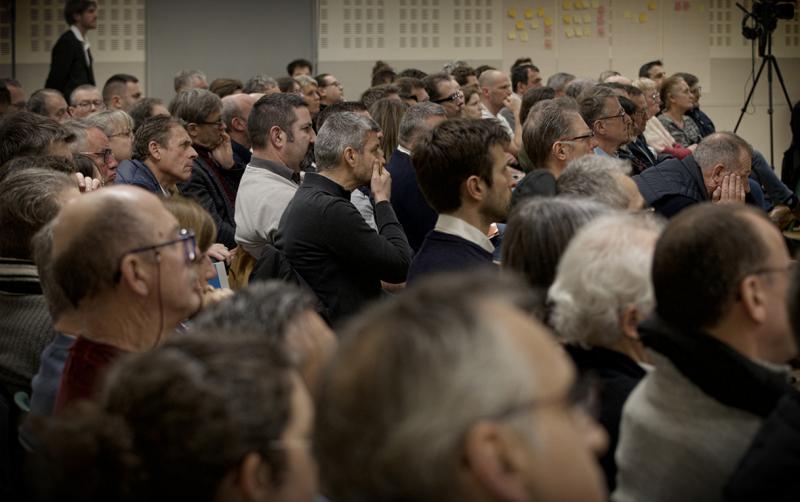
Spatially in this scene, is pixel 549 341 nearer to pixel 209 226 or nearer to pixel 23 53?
pixel 209 226

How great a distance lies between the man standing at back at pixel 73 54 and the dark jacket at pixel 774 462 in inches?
313

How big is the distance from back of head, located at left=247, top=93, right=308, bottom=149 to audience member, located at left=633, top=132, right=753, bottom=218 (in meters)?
1.55

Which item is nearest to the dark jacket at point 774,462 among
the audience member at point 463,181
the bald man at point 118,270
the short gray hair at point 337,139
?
the bald man at point 118,270

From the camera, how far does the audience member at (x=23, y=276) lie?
2676mm

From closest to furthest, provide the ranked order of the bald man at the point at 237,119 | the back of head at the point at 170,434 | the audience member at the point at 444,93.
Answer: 1. the back of head at the point at 170,434
2. the bald man at the point at 237,119
3. the audience member at the point at 444,93

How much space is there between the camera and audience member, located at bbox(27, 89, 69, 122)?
6.79 meters

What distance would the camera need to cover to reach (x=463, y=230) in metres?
3.17

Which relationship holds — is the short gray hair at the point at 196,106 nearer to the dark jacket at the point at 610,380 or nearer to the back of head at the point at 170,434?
the dark jacket at the point at 610,380

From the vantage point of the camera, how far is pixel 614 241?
2117mm

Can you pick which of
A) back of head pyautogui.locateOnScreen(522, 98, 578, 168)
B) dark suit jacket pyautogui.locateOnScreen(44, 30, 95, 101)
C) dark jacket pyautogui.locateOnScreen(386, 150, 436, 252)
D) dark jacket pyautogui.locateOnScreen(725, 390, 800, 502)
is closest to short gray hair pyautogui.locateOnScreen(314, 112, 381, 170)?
dark jacket pyautogui.locateOnScreen(386, 150, 436, 252)

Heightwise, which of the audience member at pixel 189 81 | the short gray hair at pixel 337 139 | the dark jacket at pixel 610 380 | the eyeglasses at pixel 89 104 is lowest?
the dark jacket at pixel 610 380

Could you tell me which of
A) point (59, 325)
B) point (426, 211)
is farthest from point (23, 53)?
point (59, 325)

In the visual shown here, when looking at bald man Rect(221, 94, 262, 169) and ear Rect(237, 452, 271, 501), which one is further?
bald man Rect(221, 94, 262, 169)

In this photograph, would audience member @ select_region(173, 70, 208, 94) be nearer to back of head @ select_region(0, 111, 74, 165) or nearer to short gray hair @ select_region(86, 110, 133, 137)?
short gray hair @ select_region(86, 110, 133, 137)
